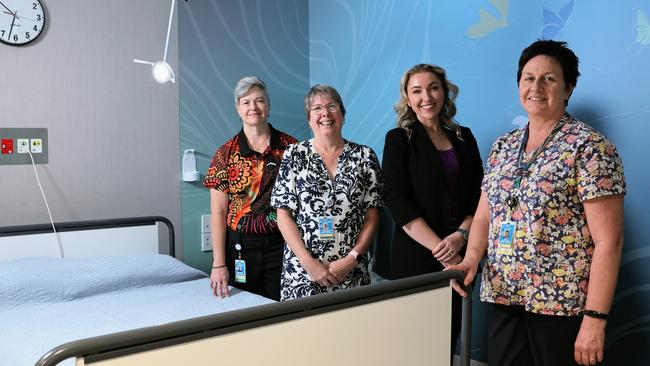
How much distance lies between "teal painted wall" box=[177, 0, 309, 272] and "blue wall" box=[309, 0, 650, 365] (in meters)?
0.26

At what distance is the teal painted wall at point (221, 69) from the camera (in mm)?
3582

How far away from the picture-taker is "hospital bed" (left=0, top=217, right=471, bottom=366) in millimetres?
1142

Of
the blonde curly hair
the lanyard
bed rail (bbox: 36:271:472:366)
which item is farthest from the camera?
the blonde curly hair

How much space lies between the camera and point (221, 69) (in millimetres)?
3711

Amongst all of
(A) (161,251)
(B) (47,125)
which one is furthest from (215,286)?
(B) (47,125)

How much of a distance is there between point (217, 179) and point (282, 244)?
1.38 ft

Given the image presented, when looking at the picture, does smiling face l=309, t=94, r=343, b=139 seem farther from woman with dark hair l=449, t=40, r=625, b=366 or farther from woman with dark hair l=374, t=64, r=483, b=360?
woman with dark hair l=449, t=40, r=625, b=366

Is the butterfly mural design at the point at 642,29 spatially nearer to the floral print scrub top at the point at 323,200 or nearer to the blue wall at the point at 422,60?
the blue wall at the point at 422,60

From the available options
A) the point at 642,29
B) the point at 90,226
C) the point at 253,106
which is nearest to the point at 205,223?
the point at 90,226

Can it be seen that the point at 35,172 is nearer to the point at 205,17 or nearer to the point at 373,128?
the point at 205,17

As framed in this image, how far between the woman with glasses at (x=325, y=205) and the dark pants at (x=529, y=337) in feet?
1.98

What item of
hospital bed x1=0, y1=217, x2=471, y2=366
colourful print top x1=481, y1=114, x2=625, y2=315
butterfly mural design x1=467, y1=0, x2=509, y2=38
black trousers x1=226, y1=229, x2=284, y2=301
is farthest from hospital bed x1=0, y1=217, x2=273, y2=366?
butterfly mural design x1=467, y1=0, x2=509, y2=38

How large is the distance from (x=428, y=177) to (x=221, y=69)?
1980 mm

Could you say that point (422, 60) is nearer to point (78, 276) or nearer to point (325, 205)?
point (325, 205)
